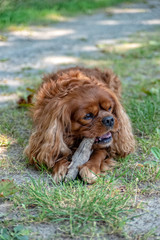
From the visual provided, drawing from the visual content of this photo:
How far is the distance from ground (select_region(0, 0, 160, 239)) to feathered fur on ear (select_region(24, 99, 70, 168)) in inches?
5.3

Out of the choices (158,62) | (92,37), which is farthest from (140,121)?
(92,37)

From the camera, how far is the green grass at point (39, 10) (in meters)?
8.80

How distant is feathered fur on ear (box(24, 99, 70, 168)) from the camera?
3168 millimetres

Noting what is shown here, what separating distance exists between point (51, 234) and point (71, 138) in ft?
3.70

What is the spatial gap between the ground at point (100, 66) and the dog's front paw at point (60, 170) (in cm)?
11

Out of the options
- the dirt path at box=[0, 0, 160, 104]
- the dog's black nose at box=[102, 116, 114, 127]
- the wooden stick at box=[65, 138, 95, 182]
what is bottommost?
the dirt path at box=[0, 0, 160, 104]

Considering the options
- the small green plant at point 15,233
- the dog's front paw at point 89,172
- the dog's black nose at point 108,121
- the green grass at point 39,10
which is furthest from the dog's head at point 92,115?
the green grass at point 39,10

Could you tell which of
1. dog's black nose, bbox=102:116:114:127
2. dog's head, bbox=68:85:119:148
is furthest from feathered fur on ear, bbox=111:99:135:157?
dog's black nose, bbox=102:116:114:127

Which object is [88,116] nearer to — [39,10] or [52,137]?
[52,137]

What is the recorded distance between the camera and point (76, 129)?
318cm

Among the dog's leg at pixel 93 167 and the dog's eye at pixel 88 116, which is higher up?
the dog's eye at pixel 88 116

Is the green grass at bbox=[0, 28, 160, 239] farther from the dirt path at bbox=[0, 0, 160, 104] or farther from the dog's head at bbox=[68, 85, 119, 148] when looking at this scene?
the dirt path at bbox=[0, 0, 160, 104]

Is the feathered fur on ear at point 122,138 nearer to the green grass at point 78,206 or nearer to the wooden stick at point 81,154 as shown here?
the wooden stick at point 81,154

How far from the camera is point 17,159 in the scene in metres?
3.43
